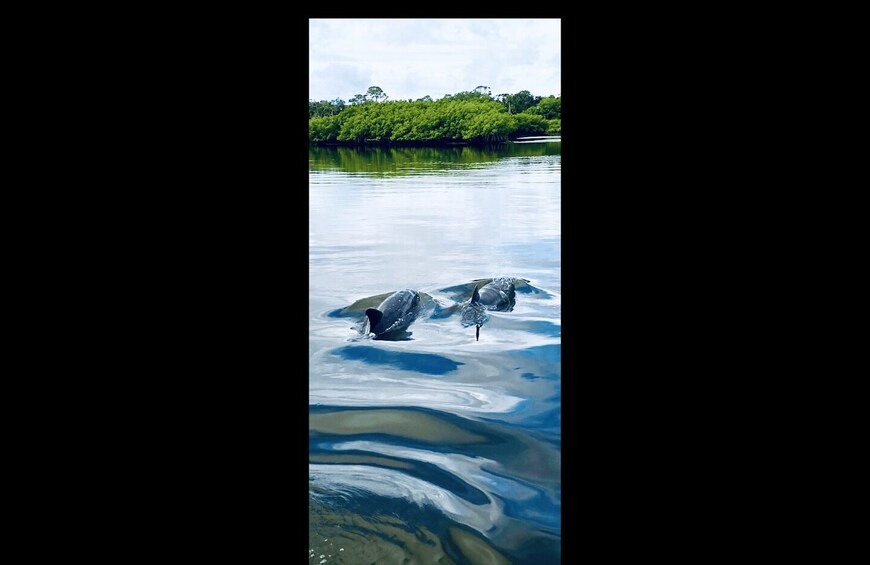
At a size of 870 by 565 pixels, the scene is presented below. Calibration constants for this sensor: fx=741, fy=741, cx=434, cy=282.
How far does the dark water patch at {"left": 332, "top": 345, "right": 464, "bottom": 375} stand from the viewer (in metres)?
5.89

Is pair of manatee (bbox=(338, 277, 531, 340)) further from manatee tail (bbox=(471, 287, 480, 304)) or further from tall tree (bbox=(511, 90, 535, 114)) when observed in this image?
tall tree (bbox=(511, 90, 535, 114))

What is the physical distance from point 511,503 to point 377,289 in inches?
159

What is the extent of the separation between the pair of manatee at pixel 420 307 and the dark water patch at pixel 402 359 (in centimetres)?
27

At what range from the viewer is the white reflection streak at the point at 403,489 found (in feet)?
11.1

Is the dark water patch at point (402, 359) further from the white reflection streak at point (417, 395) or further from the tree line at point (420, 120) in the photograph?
the tree line at point (420, 120)

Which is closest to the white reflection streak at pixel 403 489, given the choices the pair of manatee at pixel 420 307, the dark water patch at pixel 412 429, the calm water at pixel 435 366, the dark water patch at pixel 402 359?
the calm water at pixel 435 366

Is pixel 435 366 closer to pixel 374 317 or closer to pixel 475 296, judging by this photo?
pixel 374 317

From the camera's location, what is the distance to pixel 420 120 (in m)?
9.77

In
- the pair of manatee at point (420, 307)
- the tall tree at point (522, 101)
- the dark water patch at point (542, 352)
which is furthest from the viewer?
the tall tree at point (522, 101)

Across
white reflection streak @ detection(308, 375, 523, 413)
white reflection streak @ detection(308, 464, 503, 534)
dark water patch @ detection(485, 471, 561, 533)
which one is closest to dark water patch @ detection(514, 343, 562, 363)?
white reflection streak @ detection(308, 375, 523, 413)

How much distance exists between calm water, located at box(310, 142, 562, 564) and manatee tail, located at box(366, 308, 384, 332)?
0.27ft

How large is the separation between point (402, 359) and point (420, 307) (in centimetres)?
72
